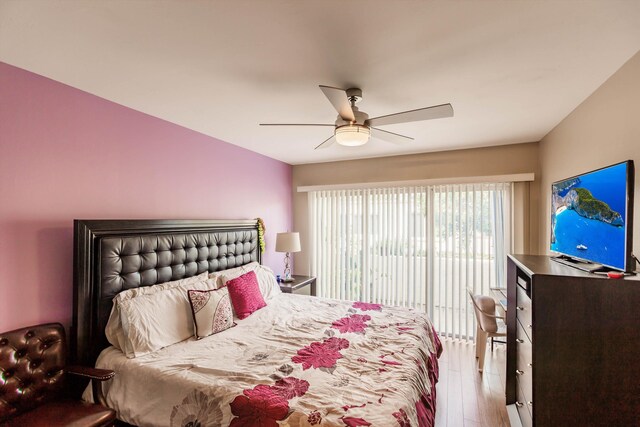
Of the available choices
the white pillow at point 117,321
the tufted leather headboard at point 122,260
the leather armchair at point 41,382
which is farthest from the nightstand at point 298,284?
the leather armchair at point 41,382

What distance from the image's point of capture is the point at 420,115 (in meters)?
1.83

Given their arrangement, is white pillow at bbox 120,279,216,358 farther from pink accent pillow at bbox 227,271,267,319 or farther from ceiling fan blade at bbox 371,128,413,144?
ceiling fan blade at bbox 371,128,413,144

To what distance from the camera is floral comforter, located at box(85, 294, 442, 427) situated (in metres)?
1.42

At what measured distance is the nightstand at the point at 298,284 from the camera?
144 inches

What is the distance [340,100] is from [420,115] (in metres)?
0.55

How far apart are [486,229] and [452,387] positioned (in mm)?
1871

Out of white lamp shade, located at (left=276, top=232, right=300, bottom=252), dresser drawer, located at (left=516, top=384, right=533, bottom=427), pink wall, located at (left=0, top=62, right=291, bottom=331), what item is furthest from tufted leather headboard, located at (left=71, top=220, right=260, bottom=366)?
dresser drawer, located at (left=516, top=384, right=533, bottom=427)

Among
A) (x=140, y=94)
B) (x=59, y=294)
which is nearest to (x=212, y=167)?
(x=140, y=94)

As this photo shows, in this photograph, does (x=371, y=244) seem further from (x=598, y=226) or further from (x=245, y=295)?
(x=598, y=226)

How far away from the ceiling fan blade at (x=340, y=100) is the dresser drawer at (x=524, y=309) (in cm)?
164

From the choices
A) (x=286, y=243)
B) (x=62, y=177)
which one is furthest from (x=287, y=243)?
(x=62, y=177)

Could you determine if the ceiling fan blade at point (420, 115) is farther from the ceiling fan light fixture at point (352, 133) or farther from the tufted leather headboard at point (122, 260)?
the tufted leather headboard at point (122, 260)

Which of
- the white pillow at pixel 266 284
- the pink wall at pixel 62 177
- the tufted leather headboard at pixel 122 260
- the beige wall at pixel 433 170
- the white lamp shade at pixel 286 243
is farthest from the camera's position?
the white lamp shade at pixel 286 243

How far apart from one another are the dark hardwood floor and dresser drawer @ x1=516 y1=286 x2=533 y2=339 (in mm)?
884
